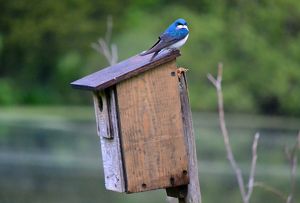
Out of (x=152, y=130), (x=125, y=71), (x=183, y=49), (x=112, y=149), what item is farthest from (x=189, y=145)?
(x=183, y=49)

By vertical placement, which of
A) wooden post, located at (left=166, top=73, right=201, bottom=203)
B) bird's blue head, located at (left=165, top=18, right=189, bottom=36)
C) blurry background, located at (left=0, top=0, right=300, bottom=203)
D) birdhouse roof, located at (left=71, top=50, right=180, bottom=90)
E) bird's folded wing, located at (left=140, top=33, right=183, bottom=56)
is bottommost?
wooden post, located at (left=166, top=73, right=201, bottom=203)

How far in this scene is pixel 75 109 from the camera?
1489 inches

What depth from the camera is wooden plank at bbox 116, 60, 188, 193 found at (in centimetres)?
595

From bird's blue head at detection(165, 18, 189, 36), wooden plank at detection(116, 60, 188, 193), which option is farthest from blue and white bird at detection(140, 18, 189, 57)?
wooden plank at detection(116, 60, 188, 193)

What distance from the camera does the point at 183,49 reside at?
37.7m

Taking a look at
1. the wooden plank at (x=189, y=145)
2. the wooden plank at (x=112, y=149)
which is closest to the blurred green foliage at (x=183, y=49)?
the wooden plank at (x=112, y=149)

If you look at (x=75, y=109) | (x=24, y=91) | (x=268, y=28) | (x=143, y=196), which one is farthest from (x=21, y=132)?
(x=268, y=28)

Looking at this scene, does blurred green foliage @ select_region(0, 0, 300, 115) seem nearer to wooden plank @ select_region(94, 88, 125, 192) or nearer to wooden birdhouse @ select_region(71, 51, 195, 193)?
wooden plank @ select_region(94, 88, 125, 192)

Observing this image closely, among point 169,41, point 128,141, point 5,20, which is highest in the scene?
point 5,20

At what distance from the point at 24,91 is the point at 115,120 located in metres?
35.9

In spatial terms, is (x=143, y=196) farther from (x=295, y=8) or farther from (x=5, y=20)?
(x=5, y=20)

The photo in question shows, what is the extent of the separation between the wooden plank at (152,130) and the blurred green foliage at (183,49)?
3131 centimetres

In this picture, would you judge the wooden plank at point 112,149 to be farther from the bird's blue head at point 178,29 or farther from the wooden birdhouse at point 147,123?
the bird's blue head at point 178,29

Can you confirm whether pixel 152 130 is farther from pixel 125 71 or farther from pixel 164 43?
pixel 164 43
